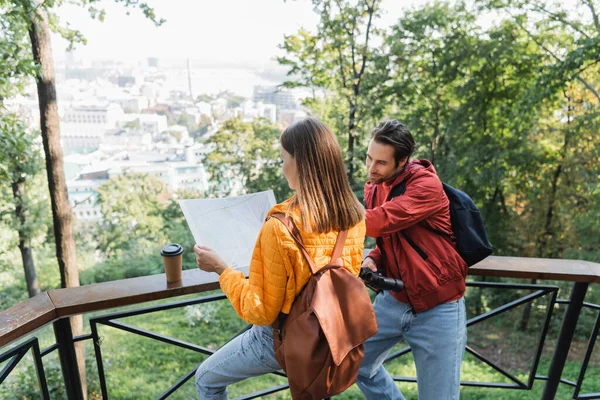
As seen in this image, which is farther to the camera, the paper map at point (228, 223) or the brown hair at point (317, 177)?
the paper map at point (228, 223)

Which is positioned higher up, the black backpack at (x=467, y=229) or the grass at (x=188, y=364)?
the black backpack at (x=467, y=229)

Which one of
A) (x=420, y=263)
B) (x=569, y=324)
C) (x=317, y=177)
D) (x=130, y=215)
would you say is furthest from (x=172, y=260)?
(x=130, y=215)

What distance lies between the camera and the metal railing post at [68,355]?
5.38ft

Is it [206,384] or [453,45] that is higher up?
[453,45]

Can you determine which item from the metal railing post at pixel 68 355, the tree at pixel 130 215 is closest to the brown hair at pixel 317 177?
the metal railing post at pixel 68 355

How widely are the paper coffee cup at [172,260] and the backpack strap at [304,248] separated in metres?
0.57

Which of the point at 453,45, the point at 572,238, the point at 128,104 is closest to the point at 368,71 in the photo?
the point at 453,45

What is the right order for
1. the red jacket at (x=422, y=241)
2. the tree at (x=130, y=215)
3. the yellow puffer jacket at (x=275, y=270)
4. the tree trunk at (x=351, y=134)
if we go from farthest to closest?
1. the tree at (x=130, y=215)
2. the tree trunk at (x=351, y=134)
3. the red jacket at (x=422, y=241)
4. the yellow puffer jacket at (x=275, y=270)

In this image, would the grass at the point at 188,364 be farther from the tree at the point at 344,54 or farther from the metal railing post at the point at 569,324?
the tree at the point at 344,54

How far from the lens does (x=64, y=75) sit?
30.3 metres

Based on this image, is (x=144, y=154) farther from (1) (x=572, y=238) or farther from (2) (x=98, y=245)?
(1) (x=572, y=238)

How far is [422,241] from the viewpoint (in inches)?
66.0

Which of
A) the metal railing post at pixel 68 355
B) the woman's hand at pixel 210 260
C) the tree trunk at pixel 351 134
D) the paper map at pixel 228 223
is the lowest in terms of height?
the tree trunk at pixel 351 134

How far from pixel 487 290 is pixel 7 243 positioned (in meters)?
11.6
